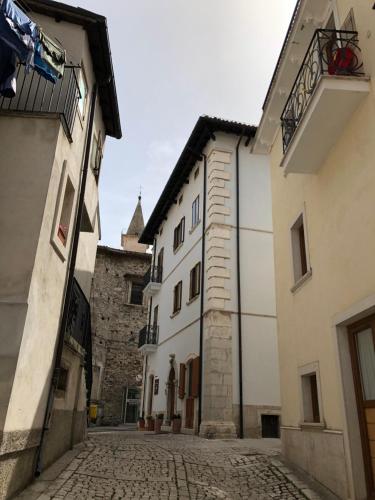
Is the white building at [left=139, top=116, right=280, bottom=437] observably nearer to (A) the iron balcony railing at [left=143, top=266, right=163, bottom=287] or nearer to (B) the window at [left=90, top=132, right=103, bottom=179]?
(A) the iron balcony railing at [left=143, top=266, right=163, bottom=287]

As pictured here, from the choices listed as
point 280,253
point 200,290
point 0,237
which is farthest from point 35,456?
point 200,290

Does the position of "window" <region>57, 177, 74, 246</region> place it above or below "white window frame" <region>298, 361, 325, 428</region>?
above

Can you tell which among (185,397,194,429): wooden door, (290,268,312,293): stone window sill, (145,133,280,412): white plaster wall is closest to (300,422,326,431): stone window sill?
(290,268,312,293): stone window sill

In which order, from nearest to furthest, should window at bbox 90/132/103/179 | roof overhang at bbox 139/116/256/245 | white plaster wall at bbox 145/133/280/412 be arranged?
1. window at bbox 90/132/103/179
2. white plaster wall at bbox 145/133/280/412
3. roof overhang at bbox 139/116/256/245

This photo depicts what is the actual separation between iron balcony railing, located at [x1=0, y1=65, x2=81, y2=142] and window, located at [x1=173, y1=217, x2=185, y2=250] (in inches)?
476

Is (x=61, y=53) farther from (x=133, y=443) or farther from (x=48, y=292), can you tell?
(x=133, y=443)

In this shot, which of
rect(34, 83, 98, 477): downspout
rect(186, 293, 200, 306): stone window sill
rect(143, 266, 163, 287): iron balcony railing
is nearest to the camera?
rect(34, 83, 98, 477): downspout

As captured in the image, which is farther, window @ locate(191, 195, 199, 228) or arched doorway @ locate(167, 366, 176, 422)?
arched doorway @ locate(167, 366, 176, 422)

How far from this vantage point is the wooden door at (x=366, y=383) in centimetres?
586

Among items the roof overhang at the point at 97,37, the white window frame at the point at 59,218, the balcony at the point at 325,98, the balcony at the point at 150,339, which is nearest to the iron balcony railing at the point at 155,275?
the balcony at the point at 150,339

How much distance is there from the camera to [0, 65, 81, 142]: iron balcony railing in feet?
24.4

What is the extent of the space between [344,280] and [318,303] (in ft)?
3.56

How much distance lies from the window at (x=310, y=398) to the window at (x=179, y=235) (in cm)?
1220

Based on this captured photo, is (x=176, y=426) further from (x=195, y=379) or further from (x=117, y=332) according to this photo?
(x=117, y=332)
